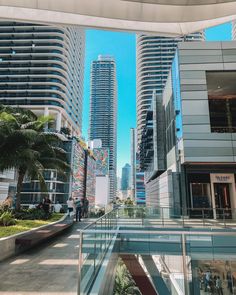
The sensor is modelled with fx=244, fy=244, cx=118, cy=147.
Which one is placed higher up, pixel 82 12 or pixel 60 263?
pixel 82 12

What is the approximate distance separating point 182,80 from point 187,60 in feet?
5.93

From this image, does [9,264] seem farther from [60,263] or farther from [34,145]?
[34,145]

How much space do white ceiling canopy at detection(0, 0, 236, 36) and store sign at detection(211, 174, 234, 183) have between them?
1252 cm

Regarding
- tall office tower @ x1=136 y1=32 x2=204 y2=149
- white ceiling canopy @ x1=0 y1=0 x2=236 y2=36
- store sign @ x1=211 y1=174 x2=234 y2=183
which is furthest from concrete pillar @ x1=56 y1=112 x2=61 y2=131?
white ceiling canopy @ x1=0 y1=0 x2=236 y2=36

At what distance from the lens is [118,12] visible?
1023 centimetres

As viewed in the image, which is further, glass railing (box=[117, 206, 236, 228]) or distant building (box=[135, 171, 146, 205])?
distant building (box=[135, 171, 146, 205])

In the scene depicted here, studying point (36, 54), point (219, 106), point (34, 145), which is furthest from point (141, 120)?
point (34, 145)

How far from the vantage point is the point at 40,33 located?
7138 centimetres

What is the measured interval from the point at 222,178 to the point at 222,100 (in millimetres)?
8176

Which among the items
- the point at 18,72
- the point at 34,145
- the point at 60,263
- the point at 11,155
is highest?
the point at 18,72

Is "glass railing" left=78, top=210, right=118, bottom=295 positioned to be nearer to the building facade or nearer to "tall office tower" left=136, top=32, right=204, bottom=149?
the building facade

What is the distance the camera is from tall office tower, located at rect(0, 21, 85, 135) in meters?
67.5

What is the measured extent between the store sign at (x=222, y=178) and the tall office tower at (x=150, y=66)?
2681 inches

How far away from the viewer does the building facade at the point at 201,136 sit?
19.0m
